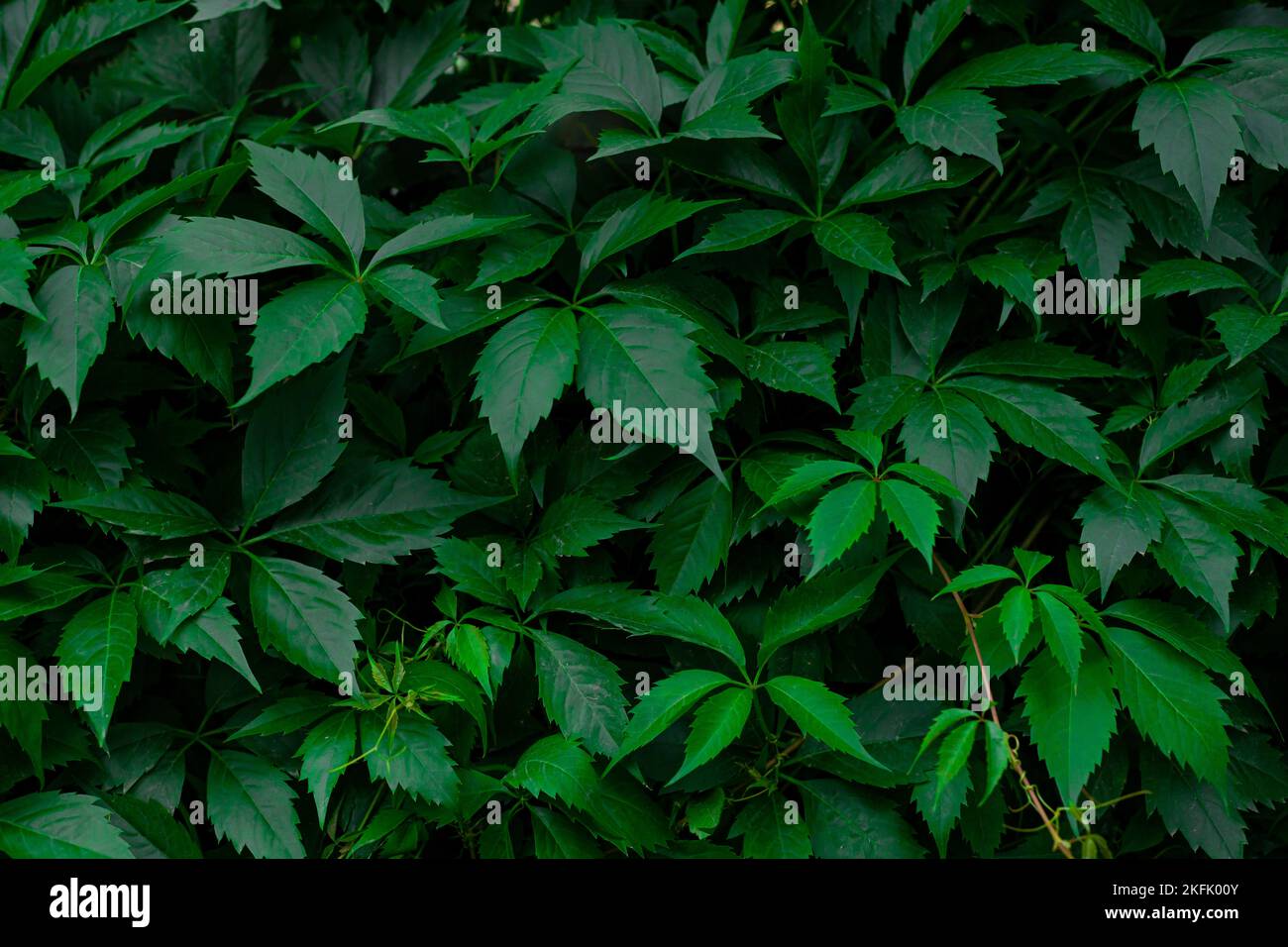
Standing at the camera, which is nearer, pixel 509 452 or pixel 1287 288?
pixel 509 452

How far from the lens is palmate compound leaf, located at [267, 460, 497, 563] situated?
169 centimetres

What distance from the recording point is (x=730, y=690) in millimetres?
1577

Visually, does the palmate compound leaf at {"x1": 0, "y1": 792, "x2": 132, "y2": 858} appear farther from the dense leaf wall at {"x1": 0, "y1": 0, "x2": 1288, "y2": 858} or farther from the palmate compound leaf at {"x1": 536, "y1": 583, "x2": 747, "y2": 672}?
the palmate compound leaf at {"x1": 536, "y1": 583, "x2": 747, "y2": 672}

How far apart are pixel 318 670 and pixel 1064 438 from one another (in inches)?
49.3

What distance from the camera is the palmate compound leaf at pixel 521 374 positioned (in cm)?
153

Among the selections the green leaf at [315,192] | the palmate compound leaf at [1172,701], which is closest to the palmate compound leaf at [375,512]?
the green leaf at [315,192]

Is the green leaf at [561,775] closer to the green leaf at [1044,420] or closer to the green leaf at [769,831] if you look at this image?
the green leaf at [769,831]

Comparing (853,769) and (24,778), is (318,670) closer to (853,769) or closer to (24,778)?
(24,778)

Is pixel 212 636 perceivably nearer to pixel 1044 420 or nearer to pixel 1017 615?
pixel 1017 615

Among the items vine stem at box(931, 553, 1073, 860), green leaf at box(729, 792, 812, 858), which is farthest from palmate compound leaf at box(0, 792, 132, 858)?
vine stem at box(931, 553, 1073, 860)

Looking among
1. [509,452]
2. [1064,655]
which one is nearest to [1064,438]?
[1064,655]

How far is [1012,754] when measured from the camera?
1457 mm

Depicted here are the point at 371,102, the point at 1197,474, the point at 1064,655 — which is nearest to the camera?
the point at 1064,655

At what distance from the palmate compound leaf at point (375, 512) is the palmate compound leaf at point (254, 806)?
0.38 m
